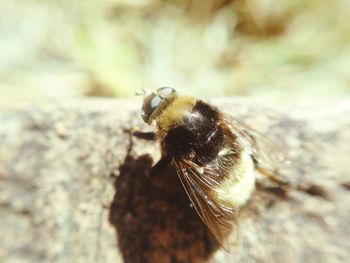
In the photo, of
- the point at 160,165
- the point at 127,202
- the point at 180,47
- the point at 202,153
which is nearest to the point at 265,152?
the point at 202,153

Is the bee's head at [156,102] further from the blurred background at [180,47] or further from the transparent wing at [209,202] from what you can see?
the blurred background at [180,47]

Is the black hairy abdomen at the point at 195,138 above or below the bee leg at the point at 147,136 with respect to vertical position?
above

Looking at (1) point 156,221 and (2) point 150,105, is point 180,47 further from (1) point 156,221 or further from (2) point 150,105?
(1) point 156,221

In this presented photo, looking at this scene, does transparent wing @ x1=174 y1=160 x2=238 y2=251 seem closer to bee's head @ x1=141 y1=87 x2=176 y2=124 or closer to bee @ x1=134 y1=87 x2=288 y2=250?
bee @ x1=134 y1=87 x2=288 y2=250

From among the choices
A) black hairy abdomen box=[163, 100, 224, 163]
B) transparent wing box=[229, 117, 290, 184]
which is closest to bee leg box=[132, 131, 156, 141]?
black hairy abdomen box=[163, 100, 224, 163]

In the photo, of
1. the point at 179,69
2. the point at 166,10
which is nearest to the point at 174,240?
the point at 179,69

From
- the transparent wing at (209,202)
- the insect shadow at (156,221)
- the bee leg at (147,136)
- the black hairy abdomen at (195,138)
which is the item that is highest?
the black hairy abdomen at (195,138)

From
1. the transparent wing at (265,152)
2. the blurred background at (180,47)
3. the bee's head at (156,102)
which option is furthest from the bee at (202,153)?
the blurred background at (180,47)

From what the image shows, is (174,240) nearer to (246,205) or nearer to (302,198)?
(246,205)
